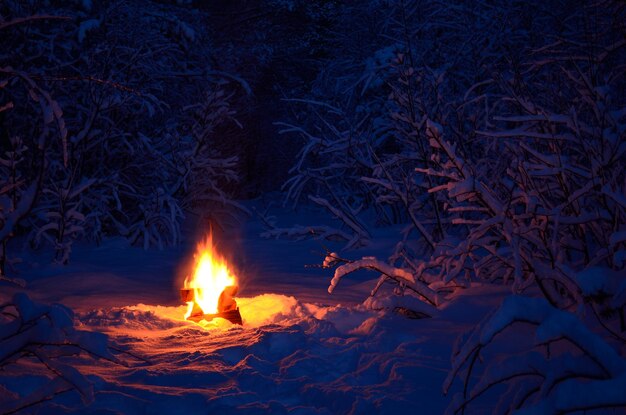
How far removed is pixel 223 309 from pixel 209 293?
28 centimetres

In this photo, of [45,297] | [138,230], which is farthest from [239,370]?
[138,230]

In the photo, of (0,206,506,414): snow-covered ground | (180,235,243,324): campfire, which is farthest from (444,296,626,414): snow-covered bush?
(180,235,243,324): campfire

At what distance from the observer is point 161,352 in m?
3.53

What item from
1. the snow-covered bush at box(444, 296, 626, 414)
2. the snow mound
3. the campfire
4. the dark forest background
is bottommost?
the snow mound

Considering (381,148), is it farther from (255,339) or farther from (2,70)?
(2,70)

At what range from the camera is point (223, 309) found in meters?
4.47

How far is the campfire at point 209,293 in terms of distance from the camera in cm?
446

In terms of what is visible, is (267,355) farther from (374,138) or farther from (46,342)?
(374,138)

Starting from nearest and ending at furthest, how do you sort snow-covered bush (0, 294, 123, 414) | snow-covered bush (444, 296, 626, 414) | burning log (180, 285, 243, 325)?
snow-covered bush (444, 296, 626, 414) → snow-covered bush (0, 294, 123, 414) → burning log (180, 285, 243, 325)

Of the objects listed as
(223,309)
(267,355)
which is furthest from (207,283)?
(267,355)

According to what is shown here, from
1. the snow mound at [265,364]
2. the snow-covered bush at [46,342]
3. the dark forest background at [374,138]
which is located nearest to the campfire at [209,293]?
the snow mound at [265,364]

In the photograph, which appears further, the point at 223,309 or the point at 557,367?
the point at 223,309

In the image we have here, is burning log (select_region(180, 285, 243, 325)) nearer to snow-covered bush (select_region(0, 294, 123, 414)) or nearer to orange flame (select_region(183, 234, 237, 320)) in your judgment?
orange flame (select_region(183, 234, 237, 320))

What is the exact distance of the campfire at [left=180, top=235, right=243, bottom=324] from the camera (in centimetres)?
446
